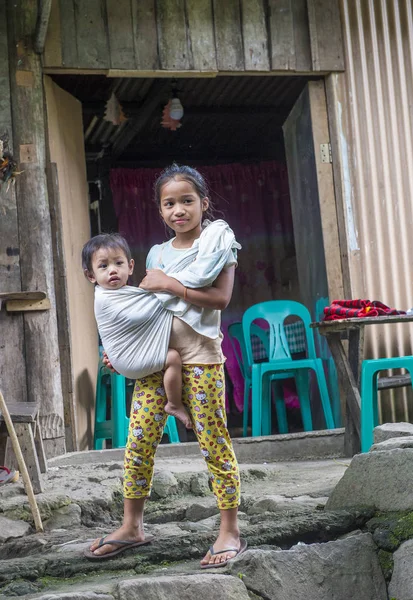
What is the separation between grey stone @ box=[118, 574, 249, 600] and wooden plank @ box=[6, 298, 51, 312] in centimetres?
299

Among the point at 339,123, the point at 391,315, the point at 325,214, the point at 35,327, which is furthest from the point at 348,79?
Result: the point at 35,327

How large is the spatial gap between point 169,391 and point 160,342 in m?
0.19

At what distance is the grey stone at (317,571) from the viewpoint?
2.98m

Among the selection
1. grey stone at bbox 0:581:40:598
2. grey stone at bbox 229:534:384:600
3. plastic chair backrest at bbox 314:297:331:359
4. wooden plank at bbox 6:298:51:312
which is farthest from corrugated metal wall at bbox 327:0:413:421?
grey stone at bbox 0:581:40:598

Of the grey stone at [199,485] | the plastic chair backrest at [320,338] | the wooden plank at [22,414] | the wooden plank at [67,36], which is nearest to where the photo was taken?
the wooden plank at [22,414]

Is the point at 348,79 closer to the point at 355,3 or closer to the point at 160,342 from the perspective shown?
the point at 355,3

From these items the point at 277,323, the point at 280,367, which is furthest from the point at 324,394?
the point at 277,323

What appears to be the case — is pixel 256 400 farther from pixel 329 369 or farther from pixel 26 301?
pixel 26 301

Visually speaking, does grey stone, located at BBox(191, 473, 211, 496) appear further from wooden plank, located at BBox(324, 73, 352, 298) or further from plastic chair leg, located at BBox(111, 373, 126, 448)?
wooden plank, located at BBox(324, 73, 352, 298)

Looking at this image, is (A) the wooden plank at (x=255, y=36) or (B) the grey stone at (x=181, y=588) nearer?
(B) the grey stone at (x=181, y=588)

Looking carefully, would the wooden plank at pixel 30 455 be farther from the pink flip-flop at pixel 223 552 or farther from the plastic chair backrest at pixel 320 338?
the plastic chair backrest at pixel 320 338

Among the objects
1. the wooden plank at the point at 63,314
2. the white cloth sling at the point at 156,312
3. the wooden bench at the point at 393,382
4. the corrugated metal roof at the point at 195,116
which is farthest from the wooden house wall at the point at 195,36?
the white cloth sling at the point at 156,312

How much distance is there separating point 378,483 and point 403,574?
518 mm

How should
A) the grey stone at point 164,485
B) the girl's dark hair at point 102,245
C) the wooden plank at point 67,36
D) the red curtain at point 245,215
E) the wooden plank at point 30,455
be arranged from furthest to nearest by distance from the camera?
the red curtain at point 245,215, the wooden plank at point 67,36, the grey stone at point 164,485, the wooden plank at point 30,455, the girl's dark hair at point 102,245
